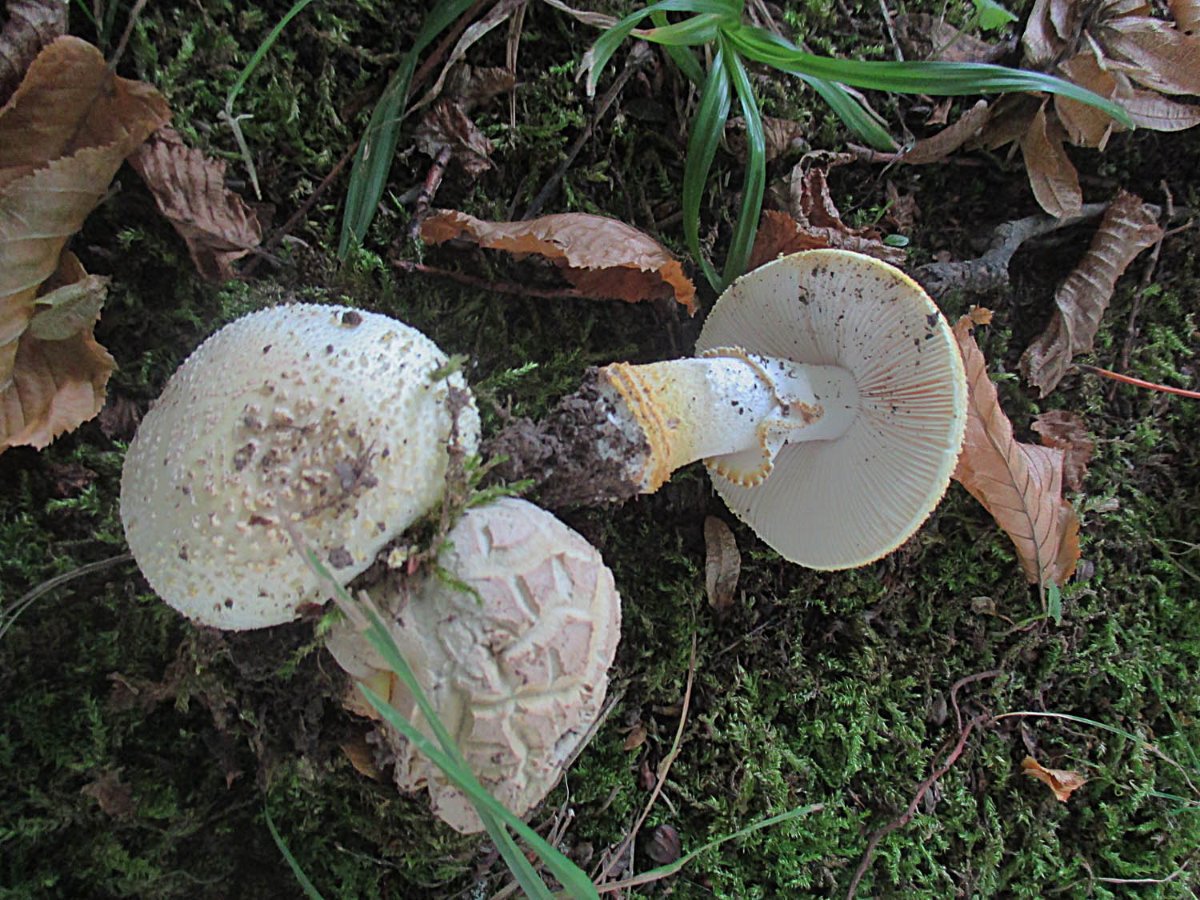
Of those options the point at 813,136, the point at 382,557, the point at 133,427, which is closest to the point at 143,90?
the point at 133,427

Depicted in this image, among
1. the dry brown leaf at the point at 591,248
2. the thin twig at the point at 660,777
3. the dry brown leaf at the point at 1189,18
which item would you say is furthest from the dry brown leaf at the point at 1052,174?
the thin twig at the point at 660,777

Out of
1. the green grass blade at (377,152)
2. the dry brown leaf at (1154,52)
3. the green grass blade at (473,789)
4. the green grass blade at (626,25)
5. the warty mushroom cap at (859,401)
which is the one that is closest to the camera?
the green grass blade at (473,789)

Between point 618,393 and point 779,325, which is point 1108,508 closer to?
point 779,325

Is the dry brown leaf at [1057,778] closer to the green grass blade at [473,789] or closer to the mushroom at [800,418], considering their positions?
the mushroom at [800,418]

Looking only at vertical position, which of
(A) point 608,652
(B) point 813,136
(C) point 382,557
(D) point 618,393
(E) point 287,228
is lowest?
(A) point 608,652

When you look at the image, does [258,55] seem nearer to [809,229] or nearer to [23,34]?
[23,34]

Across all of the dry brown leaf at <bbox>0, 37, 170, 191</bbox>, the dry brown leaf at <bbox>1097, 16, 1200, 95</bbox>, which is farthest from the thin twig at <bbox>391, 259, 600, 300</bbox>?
the dry brown leaf at <bbox>1097, 16, 1200, 95</bbox>
